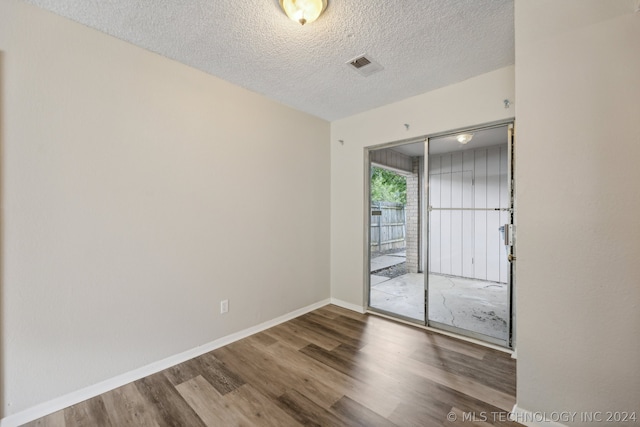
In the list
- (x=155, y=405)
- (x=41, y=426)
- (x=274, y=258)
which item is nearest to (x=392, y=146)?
(x=274, y=258)

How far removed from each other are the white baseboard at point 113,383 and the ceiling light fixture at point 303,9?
282cm

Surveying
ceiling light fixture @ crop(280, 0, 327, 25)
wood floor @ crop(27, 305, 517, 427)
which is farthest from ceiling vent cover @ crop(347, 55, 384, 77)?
wood floor @ crop(27, 305, 517, 427)

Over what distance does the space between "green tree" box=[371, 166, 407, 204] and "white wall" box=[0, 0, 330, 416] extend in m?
1.45

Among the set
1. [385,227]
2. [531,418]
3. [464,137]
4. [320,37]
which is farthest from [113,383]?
[464,137]

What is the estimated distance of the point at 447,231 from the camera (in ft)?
9.87

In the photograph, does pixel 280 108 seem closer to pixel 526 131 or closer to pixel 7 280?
pixel 526 131

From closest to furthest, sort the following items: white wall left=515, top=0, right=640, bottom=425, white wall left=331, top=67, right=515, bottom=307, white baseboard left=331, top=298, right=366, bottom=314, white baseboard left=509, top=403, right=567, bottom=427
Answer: white wall left=515, top=0, right=640, bottom=425
white baseboard left=509, top=403, right=567, bottom=427
white wall left=331, top=67, right=515, bottom=307
white baseboard left=331, top=298, right=366, bottom=314

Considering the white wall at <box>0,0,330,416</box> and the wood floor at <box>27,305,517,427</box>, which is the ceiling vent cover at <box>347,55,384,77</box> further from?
the wood floor at <box>27,305,517,427</box>

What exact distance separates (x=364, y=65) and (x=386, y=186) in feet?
5.40

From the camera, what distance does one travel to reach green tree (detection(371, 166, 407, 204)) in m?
3.43

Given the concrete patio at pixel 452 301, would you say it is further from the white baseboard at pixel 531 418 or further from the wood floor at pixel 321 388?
the white baseboard at pixel 531 418

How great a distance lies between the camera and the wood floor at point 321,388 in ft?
5.40

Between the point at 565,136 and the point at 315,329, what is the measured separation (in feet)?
8.90

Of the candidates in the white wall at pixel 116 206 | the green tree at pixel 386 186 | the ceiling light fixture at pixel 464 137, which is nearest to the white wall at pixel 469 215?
the ceiling light fixture at pixel 464 137
